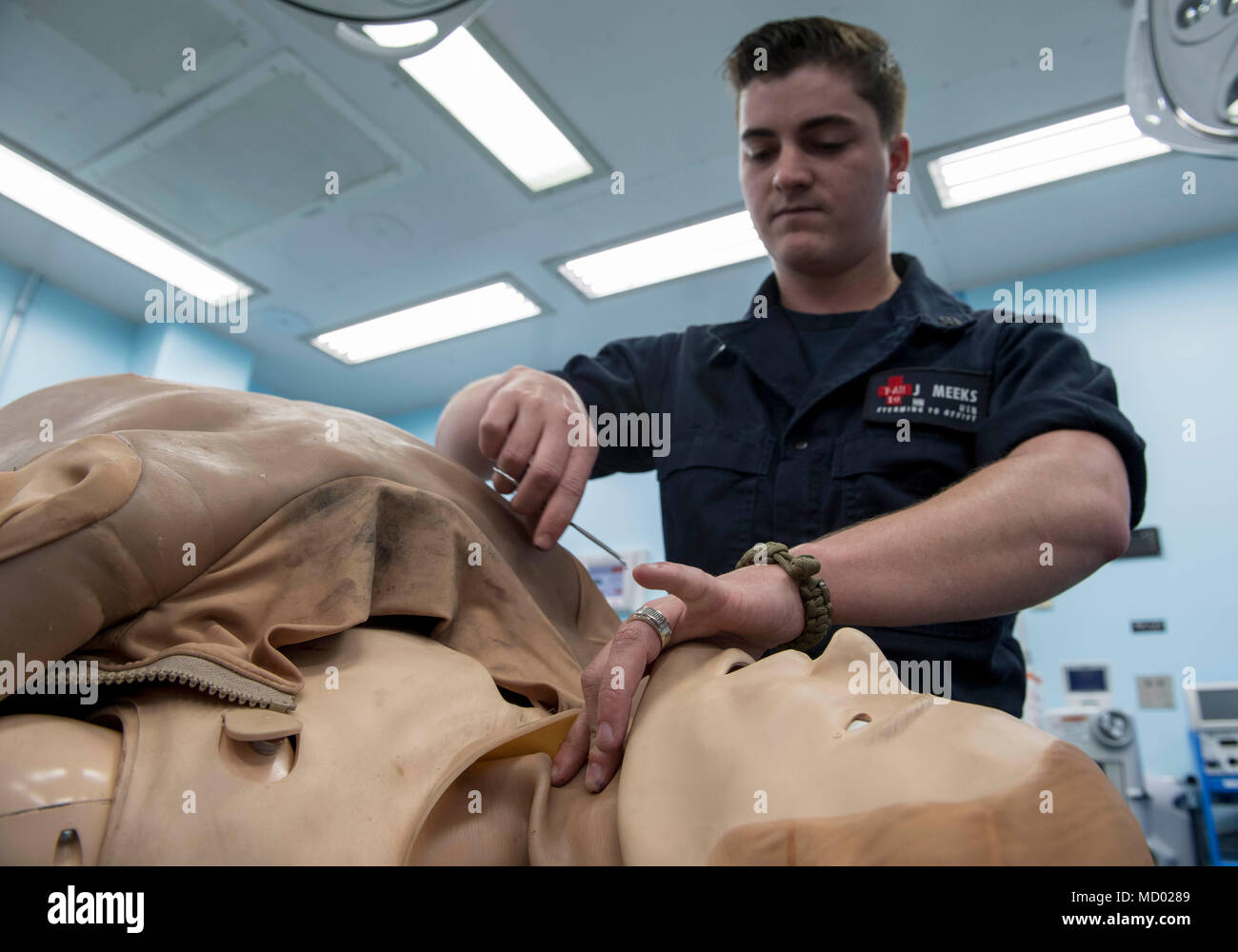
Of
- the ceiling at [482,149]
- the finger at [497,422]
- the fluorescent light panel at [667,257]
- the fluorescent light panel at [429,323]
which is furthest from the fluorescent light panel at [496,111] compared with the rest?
the finger at [497,422]

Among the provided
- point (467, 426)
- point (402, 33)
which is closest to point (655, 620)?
point (467, 426)

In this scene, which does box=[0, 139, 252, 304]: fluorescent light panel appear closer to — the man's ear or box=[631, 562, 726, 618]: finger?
the man's ear

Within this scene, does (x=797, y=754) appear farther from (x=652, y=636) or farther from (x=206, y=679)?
(x=206, y=679)

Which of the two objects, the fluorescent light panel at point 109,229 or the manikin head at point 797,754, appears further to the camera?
the fluorescent light panel at point 109,229

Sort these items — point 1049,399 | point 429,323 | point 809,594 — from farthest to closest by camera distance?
1. point 429,323
2. point 1049,399
3. point 809,594

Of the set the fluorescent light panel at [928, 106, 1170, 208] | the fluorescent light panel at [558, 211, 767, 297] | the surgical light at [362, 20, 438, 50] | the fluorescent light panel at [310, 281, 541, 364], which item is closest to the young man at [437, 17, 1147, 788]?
the surgical light at [362, 20, 438, 50]

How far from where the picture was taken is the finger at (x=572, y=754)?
61 centimetres

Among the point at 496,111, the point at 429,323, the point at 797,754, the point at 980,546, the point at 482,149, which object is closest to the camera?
the point at 797,754

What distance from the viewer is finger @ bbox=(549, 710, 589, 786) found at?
2.00 feet

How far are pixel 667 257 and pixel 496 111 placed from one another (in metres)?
1.05

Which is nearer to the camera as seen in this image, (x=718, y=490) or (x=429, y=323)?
(x=718, y=490)

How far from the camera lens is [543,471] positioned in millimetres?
953

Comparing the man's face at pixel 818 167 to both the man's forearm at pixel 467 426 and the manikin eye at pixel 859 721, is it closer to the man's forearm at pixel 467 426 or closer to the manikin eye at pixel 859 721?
the man's forearm at pixel 467 426

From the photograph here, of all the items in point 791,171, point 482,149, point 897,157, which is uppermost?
point 482,149
